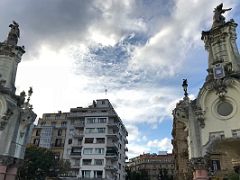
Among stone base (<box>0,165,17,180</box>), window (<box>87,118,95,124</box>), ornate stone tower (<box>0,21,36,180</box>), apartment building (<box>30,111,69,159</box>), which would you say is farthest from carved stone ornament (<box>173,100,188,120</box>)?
apartment building (<box>30,111,69,159</box>)

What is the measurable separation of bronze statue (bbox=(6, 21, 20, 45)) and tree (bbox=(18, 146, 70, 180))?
980 inches

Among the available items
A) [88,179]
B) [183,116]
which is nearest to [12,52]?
[183,116]

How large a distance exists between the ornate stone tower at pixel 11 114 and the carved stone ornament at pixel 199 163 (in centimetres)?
1410

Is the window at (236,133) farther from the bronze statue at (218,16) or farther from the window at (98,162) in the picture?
the window at (98,162)

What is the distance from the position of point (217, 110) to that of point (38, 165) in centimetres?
3568

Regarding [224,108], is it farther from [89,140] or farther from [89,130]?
[89,130]

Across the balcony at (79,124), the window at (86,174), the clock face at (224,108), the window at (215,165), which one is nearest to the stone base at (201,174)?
the clock face at (224,108)

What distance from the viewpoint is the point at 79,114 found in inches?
2813

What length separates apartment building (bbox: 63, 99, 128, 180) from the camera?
208 ft

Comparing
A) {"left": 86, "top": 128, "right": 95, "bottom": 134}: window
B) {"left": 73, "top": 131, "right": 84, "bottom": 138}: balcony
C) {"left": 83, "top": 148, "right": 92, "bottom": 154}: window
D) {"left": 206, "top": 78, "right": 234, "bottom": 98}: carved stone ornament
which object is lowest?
{"left": 206, "top": 78, "right": 234, "bottom": 98}: carved stone ornament

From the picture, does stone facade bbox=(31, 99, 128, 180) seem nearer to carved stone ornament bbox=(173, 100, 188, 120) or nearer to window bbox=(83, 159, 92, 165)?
window bbox=(83, 159, 92, 165)

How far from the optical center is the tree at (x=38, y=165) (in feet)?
146

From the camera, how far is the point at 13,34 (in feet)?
85.3

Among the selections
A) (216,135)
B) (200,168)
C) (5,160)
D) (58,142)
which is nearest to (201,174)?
(200,168)
